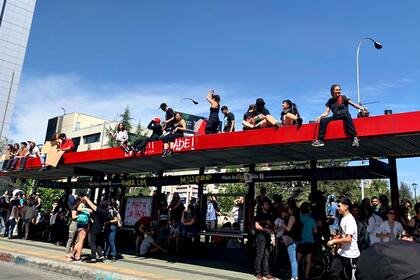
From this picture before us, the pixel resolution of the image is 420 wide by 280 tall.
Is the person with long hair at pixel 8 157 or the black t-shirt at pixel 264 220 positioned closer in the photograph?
the black t-shirt at pixel 264 220

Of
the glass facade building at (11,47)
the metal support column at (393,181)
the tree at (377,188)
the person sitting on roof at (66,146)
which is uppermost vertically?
the glass facade building at (11,47)

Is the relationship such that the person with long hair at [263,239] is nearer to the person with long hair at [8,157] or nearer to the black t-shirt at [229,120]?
the black t-shirt at [229,120]

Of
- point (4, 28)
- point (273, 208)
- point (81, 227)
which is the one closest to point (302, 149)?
point (273, 208)

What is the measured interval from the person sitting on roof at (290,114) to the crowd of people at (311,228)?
182 centimetres

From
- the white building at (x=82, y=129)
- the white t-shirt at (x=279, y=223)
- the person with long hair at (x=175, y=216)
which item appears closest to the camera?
the white t-shirt at (x=279, y=223)

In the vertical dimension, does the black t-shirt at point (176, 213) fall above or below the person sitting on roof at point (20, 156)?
below

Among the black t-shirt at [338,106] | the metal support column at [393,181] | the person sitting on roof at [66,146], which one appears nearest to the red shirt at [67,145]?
the person sitting on roof at [66,146]

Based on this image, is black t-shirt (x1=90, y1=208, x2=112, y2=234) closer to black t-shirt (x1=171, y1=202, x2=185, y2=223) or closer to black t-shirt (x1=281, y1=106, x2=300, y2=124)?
black t-shirt (x1=171, y1=202, x2=185, y2=223)

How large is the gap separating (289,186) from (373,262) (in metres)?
30.8

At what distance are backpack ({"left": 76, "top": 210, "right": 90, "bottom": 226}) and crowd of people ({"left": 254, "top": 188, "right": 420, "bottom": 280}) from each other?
4977 millimetres

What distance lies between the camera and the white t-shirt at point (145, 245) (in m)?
12.4

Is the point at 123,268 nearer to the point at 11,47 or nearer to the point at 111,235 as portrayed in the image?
the point at 111,235

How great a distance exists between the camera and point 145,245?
1242 centimetres

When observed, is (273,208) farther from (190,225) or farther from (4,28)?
(4,28)
